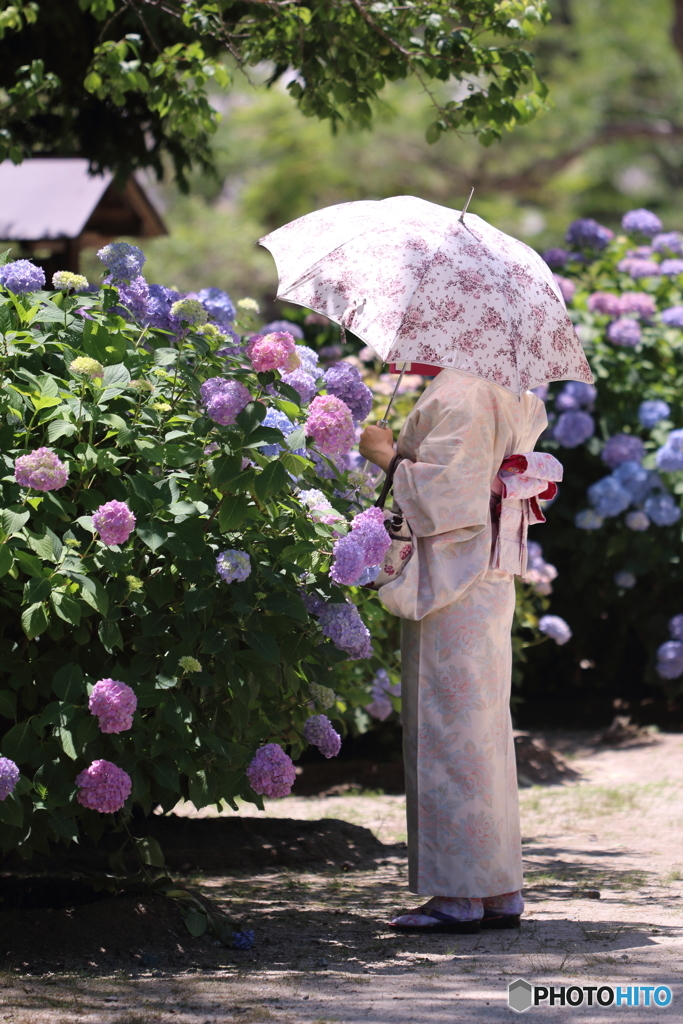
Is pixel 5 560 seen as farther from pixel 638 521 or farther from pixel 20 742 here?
pixel 638 521

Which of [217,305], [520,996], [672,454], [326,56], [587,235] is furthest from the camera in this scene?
[587,235]

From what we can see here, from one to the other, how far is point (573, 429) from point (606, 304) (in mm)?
744

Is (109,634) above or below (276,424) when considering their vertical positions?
below

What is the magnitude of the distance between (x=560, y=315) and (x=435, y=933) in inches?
66.5

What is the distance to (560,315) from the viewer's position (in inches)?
125

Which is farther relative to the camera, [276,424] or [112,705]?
[276,424]

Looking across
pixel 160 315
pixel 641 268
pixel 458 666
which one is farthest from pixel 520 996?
pixel 641 268

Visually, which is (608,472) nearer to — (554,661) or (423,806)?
(554,661)

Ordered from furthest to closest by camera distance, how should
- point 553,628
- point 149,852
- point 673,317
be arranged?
point 673,317, point 553,628, point 149,852

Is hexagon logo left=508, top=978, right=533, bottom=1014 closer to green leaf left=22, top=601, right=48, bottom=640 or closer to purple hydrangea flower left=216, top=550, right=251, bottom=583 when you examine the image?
purple hydrangea flower left=216, top=550, right=251, bottom=583

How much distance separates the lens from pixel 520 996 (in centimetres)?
245

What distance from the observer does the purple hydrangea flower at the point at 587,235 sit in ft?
22.0

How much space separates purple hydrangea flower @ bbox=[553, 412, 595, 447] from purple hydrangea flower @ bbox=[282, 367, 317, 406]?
321cm

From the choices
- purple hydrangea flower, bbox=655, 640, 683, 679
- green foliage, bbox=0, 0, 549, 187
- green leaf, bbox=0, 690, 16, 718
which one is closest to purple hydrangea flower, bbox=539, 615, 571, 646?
purple hydrangea flower, bbox=655, 640, 683, 679
